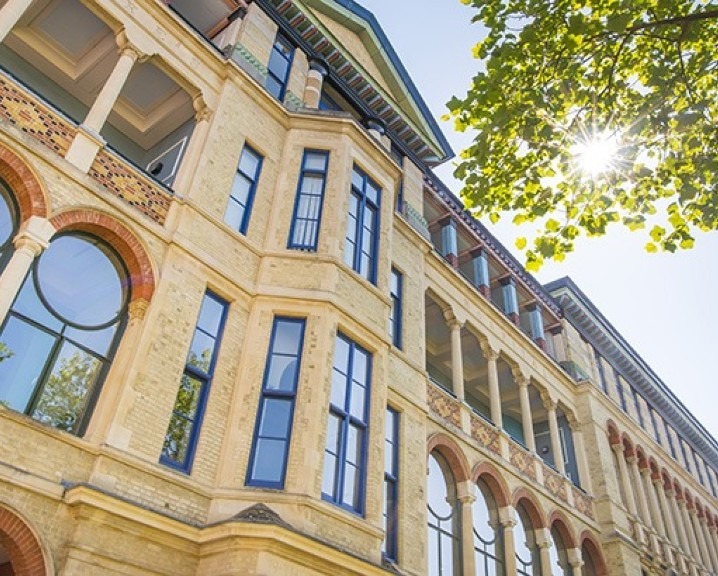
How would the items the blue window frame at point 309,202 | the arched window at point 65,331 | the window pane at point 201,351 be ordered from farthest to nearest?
the blue window frame at point 309,202
the window pane at point 201,351
the arched window at point 65,331

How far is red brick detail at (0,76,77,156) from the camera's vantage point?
946 cm

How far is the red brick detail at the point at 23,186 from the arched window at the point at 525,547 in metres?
12.9

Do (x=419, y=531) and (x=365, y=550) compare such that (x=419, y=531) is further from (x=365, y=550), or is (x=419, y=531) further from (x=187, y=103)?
(x=187, y=103)

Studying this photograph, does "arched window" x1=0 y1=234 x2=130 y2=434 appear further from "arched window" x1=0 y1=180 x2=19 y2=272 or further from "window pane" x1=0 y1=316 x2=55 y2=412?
"arched window" x1=0 y1=180 x2=19 y2=272

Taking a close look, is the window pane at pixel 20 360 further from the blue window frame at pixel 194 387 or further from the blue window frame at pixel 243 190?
the blue window frame at pixel 243 190

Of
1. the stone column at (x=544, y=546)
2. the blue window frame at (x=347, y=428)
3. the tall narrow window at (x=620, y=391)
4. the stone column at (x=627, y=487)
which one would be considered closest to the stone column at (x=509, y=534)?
the stone column at (x=544, y=546)

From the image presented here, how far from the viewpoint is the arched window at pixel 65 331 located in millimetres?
8562

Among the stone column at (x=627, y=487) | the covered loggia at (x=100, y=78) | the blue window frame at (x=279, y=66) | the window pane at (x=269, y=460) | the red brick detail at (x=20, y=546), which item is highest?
the blue window frame at (x=279, y=66)

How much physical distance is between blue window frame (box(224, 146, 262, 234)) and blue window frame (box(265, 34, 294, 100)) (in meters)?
2.18

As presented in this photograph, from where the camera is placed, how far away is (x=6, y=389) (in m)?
8.34

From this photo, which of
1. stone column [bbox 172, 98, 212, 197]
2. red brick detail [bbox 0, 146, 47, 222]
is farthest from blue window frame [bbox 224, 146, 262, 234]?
red brick detail [bbox 0, 146, 47, 222]

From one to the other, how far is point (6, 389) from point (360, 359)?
5.87m

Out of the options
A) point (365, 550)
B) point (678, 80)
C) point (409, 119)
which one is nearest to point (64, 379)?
point (365, 550)

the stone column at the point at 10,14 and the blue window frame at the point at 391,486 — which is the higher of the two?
the stone column at the point at 10,14
